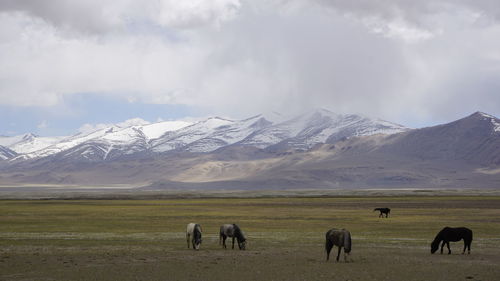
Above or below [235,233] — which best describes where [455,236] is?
below

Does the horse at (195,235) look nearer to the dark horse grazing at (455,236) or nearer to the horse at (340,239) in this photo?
the horse at (340,239)

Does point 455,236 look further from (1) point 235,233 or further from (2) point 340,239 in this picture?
(1) point 235,233

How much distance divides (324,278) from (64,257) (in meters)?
12.7

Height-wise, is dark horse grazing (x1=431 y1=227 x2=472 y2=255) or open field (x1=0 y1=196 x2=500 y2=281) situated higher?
dark horse grazing (x1=431 y1=227 x2=472 y2=255)

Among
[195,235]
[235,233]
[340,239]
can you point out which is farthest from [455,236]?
[195,235]

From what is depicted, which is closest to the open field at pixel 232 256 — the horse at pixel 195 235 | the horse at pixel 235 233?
the horse at pixel 195 235

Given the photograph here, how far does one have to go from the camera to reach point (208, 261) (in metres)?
28.1

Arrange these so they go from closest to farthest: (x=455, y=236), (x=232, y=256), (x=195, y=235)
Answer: (x=232, y=256)
(x=455, y=236)
(x=195, y=235)

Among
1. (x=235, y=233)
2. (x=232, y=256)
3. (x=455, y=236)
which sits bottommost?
(x=232, y=256)

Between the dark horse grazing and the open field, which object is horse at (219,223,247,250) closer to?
the open field

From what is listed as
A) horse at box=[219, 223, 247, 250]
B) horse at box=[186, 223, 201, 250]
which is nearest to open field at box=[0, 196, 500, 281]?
horse at box=[186, 223, 201, 250]

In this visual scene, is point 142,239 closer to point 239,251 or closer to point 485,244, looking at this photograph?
point 239,251

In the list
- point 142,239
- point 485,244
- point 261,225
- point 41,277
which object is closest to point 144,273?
point 41,277

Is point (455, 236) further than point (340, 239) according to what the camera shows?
Yes
